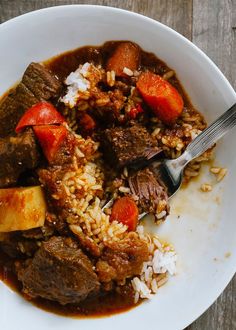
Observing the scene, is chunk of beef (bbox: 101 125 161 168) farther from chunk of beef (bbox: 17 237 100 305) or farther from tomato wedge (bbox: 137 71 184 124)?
chunk of beef (bbox: 17 237 100 305)

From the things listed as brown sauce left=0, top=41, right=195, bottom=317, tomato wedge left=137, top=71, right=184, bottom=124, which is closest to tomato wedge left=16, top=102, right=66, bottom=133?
brown sauce left=0, top=41, right=195, bottom=317

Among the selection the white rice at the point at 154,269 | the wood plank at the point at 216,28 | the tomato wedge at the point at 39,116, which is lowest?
the white rice at the point at 154,269

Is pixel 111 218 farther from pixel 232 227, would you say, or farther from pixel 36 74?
pixel 36 74

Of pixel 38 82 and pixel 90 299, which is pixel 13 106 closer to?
pixel 38 82

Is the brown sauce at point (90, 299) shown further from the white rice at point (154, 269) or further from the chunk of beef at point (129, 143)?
the chunk of beef at point (129, 143)

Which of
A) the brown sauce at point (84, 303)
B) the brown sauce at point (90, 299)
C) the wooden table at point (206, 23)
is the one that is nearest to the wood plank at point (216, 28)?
the wooden table at point (206, 23)

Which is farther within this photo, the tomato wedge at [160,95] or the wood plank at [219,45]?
the wood plank at [219,45]

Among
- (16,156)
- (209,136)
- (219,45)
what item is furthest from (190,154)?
(16,156)
